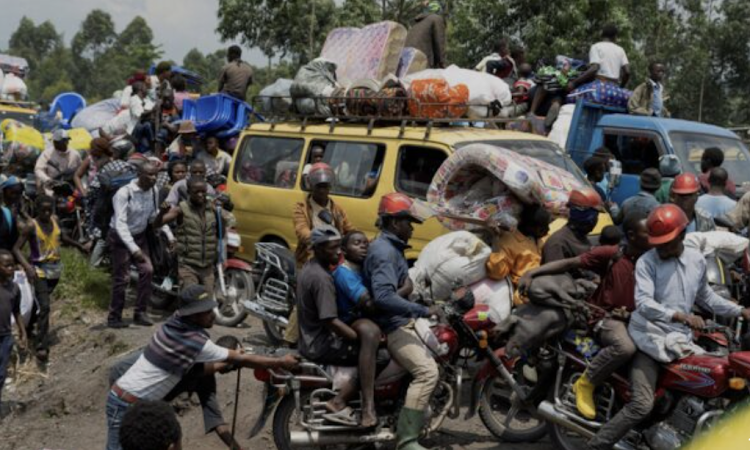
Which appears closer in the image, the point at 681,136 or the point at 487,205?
the point at 487,205

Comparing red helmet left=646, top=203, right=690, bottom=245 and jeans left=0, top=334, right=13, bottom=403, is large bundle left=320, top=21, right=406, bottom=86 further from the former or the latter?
red helmet left=646, top=203, right=690, bottom=245

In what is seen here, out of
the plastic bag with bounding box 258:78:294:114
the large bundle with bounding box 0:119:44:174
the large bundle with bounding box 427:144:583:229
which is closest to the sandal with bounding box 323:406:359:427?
the large bundle with bounding box 427:144:583:229

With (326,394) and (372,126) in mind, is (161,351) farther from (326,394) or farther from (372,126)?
(372,126)

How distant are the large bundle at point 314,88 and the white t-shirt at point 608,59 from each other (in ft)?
12.8

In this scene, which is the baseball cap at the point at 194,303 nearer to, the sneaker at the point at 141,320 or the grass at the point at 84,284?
the sneaker at the point at 141,320

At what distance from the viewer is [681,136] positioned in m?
10.2

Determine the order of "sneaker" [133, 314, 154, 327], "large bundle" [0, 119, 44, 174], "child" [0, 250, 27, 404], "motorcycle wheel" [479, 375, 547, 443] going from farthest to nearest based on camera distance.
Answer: "large bundle" [0, 119, 44, 174], "sneaker" [133, 314, 154, 327], "child" [0, 250, 27, 404], "motorcycle wheel" [479, 375, 547, 443]

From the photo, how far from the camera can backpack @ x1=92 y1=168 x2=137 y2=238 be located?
9.70 m

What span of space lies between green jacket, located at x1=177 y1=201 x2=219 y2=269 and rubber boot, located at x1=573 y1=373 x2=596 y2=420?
4.24m

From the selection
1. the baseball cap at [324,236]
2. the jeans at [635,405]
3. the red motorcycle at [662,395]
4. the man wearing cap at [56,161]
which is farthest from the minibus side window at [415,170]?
the man wearing cap at [56,161]

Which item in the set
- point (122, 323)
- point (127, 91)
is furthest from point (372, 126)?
point (127, 91)

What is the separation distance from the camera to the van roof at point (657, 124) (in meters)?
10.2

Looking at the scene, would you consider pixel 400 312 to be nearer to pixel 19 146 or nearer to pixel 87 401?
pixel 87 401

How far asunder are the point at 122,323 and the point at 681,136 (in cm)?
655
